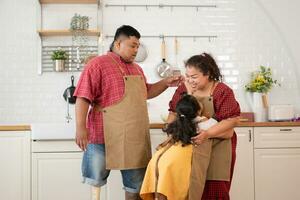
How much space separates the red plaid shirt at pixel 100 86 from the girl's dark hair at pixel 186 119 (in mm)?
379

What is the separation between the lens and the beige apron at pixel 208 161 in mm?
1903

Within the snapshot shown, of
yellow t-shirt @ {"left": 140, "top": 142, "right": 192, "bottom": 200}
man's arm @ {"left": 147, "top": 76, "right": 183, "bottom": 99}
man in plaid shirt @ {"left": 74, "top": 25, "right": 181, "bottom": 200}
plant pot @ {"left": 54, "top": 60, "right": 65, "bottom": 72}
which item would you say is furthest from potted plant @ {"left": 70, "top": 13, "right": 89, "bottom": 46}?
yellow t-shirt @ {"left": 140, "top": 142, "right": 192, "bottom": 200}

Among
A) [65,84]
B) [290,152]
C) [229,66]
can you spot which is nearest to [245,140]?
[290,152]

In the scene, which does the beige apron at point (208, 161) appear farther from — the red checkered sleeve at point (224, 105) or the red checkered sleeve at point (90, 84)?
the red checkered sleeve at point (90, 84)

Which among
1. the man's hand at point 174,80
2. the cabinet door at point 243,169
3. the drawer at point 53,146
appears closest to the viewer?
the man's hand at point 174,80

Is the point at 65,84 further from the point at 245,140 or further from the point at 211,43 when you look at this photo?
the point at 245,140

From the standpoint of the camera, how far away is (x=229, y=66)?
3.86 metres

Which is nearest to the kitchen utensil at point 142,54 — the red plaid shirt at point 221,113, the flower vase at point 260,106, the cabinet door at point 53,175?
the flower vase at point 260,106

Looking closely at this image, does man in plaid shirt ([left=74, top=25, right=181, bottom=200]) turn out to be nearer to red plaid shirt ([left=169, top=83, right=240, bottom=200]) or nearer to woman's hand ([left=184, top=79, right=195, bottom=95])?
woman's hand ([left=184, top=79, right=195, bottom=95])

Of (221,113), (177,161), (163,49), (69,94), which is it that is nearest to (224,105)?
(221,113)

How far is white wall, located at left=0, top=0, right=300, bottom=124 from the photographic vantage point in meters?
3.69

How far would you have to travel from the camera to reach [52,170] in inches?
116

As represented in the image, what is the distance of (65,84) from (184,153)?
205 centimetres

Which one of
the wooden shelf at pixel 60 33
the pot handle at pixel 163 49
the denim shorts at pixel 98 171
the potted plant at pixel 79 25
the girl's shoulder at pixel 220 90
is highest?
the potted plant at pixel 79 25
